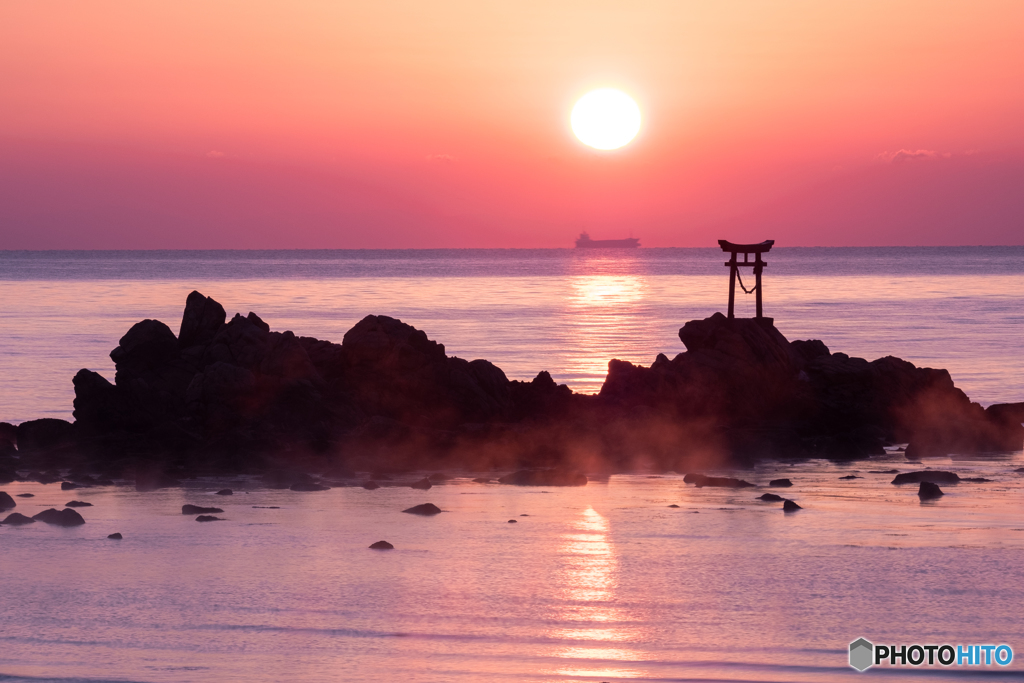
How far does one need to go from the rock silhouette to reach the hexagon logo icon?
431 inches

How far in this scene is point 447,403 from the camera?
31.2 meters

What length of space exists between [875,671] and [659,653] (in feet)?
7.10

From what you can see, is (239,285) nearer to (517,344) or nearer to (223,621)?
(517,344)

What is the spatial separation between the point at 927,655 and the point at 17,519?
14.0m

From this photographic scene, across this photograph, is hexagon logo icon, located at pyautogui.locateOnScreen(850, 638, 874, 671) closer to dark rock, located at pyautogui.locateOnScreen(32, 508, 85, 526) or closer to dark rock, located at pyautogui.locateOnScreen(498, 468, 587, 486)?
dark rock, located at pyautogui.locateOnScreen(498, 468, 587, 486)

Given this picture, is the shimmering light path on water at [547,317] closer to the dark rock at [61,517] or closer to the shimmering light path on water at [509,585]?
the dark rock at [61,517]

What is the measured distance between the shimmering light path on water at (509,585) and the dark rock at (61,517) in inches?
13.4

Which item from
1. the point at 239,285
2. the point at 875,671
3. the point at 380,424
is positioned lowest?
the point at 875,671

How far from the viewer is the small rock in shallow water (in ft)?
70.7

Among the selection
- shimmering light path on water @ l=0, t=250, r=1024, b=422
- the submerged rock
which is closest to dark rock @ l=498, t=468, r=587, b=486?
the submerged rock

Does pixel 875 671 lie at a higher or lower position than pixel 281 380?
lower

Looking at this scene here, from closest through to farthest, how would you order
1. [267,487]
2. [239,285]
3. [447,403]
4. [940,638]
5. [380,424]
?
1. [940,638]
2. [267,487]
3. [380,424]
4. [447,403]
5. [239,285]

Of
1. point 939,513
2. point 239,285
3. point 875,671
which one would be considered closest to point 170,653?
point 875,671

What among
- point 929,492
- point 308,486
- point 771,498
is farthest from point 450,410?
point 929,492
